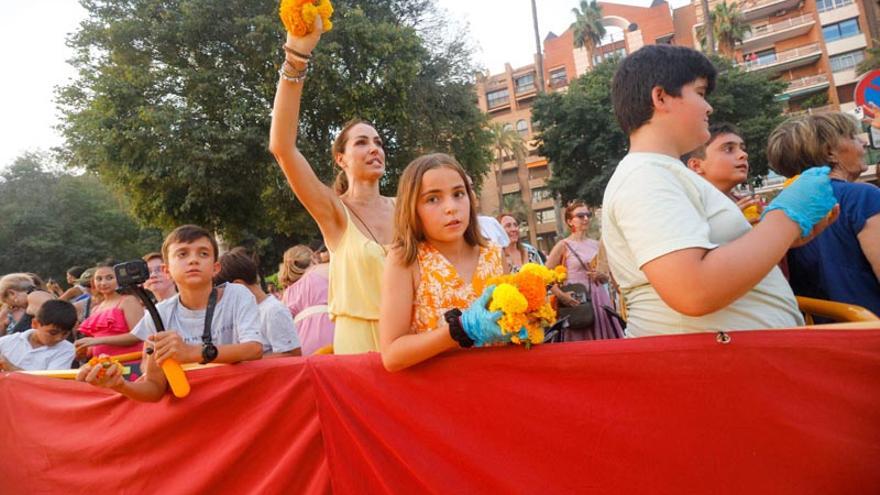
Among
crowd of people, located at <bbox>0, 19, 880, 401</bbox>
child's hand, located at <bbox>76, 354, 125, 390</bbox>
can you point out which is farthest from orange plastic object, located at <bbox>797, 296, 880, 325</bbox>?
child's hand, located at <bbox>76, 354, 125, 390</bbox>

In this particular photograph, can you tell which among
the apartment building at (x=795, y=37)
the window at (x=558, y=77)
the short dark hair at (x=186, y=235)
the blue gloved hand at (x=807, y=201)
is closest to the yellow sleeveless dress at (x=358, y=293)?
the short dark hair at (x=186, y=235)

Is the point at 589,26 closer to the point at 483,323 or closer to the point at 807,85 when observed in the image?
the point at 807,85

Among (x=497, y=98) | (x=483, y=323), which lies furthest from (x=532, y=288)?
(x=497, y=98)

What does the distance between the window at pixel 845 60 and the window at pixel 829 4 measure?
3.74 metres

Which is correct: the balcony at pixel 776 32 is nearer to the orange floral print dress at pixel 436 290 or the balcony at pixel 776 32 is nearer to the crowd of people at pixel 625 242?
the crowd of people at pixel 625 242

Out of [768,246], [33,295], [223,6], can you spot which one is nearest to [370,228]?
[768,246]

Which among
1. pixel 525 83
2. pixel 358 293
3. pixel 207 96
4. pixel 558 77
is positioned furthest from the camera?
→ pixel 525 83

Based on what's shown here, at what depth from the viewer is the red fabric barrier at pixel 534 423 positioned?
4.76ft

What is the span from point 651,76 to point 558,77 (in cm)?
5526

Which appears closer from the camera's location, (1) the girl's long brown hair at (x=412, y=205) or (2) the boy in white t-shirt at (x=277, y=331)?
(1) the girl's long brown hair at (x=412, y=205)

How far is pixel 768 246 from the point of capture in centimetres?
138

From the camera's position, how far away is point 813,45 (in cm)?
3869

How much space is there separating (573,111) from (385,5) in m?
12.5

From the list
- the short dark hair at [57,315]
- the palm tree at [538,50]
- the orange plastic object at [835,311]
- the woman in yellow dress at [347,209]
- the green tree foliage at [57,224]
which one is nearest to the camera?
the orange plastic object at [835,311]
